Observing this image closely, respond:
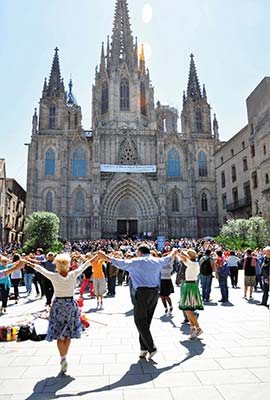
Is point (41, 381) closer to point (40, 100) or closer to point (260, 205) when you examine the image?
point (260, 205)

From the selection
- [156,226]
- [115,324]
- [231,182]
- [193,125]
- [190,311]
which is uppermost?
[193,125]

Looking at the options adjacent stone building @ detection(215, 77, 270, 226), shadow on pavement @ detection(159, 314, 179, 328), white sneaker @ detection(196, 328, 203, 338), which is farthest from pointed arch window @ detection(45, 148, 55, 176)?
white sneaker @ detection(196, 328, 203, 338)

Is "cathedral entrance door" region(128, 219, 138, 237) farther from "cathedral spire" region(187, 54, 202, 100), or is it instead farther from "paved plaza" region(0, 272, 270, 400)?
"paved plaza" region(0, 272, 270, 400)

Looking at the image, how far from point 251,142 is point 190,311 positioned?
27163 millimetres

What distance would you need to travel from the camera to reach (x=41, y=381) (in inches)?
157

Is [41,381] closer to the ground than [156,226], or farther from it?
closer to the ground

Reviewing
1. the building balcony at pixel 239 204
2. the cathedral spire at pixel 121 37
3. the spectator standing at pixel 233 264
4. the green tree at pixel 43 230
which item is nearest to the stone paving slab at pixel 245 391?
the spectator standing at pixel 233 264

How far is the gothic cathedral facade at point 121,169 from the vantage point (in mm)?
38094

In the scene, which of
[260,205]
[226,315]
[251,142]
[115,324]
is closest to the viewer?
[115,324]

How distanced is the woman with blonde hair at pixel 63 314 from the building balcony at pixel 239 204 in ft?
96.0

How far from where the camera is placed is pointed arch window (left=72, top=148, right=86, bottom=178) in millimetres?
39469

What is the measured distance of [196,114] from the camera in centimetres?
4488

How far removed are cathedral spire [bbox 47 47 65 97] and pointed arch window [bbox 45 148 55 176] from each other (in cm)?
943

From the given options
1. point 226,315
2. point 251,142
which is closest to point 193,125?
point 251,142
